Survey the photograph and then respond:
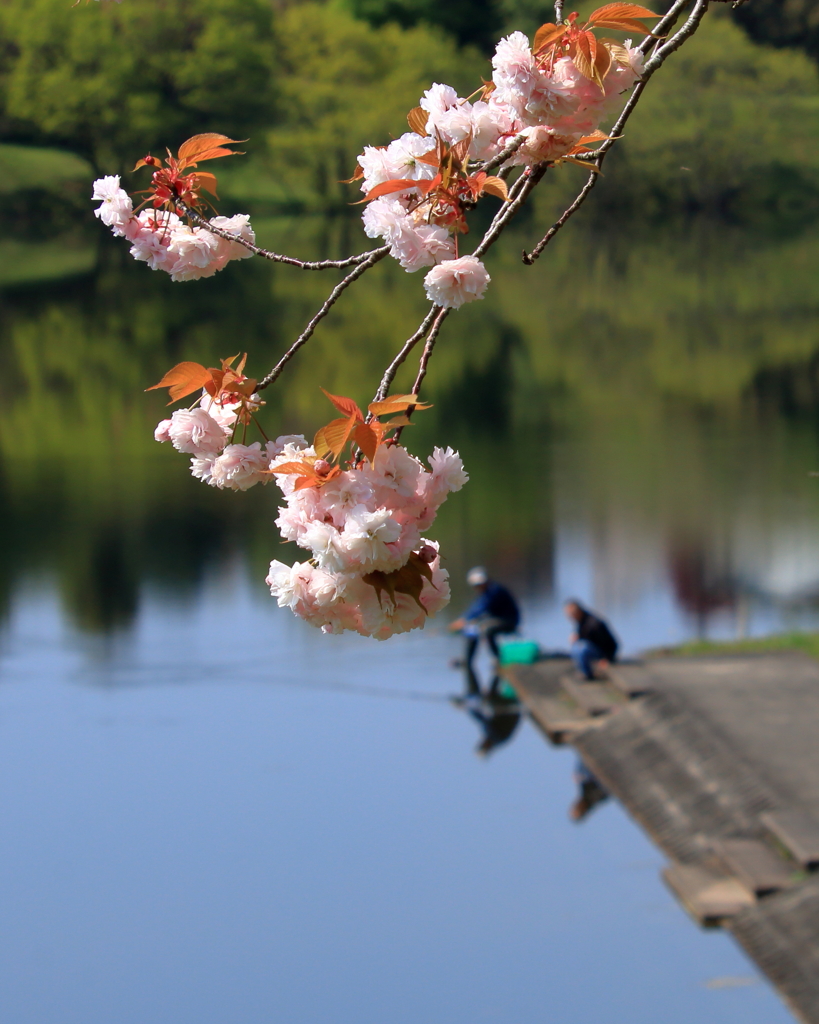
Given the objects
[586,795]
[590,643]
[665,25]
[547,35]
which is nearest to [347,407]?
[547,35]

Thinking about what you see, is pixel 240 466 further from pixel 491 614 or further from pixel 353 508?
pixel 491 614

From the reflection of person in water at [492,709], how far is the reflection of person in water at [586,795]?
1.36 meters

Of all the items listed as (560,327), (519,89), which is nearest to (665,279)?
(560,327)

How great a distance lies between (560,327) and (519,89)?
3948cm

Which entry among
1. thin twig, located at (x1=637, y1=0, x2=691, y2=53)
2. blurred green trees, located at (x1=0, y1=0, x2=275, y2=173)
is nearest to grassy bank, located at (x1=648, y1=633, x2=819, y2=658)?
thin twig, located at (x1=637, y1=0, x2=691, y2=53)

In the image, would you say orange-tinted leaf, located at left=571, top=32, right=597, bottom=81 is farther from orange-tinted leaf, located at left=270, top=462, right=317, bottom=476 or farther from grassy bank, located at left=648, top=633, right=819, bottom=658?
grassy bank, located at left=648, top=633, right=819, bottom=658

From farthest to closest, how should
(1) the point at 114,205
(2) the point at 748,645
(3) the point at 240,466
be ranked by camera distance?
(2) the point at 748,645
(1) the point at 114,205
(3) the point at 240,466

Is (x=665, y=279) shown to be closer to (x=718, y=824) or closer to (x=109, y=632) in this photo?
(x=109, y=632)

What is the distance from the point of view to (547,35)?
2018 mm

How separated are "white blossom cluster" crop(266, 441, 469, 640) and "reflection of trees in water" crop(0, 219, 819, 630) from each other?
54.8 feet

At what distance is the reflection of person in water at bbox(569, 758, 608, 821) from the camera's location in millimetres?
12438

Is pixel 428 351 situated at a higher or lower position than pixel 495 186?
lower

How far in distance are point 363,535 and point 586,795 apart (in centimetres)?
1108

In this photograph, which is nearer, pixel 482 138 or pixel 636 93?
pixel 482 138
